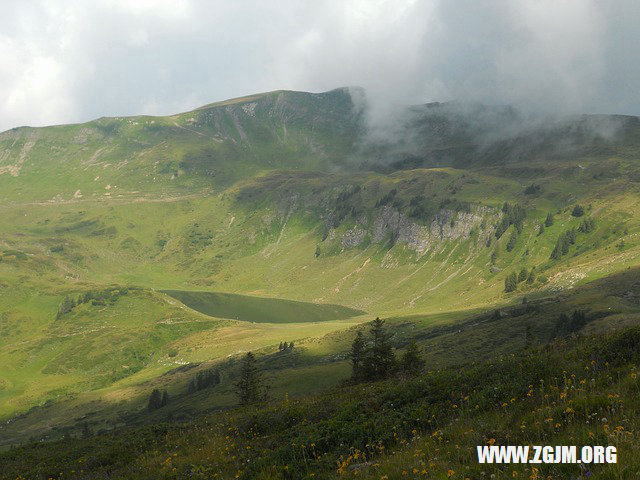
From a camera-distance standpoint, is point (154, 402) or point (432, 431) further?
point (154, 402)

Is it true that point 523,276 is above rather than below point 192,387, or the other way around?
above

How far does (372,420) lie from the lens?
15.3 meters

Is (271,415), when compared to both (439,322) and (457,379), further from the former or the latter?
(439,322)

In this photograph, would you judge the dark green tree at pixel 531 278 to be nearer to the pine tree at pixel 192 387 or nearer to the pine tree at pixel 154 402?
the pine tree at pixel 192 387

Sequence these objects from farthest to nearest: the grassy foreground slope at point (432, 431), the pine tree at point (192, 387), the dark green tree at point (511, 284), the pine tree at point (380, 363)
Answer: the dark green tree at point (511, 284)
the pine tree at point (192, 387)
the pine tree at point (380, 363)
the grassy foreground slope at point (432, 431)

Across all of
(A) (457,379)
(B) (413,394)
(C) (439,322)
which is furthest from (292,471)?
(C) (439,322)

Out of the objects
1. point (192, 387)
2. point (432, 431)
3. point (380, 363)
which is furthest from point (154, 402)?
point (432, 431)

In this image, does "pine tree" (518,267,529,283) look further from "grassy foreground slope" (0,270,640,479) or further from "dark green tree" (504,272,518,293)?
"grassy foreground slope" (0,270,640,479)

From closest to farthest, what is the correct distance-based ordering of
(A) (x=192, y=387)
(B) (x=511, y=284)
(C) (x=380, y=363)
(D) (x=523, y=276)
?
(C) (x=380, y=363)
(A) (x=192, y=387)
(B) (x=511, y=284)
(D) (x=523, y=276)

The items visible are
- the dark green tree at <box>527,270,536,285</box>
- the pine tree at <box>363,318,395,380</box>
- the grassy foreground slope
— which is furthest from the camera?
the dark green tree at <box>527,270,536,285</box>

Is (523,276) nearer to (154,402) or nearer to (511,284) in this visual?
(511,284)

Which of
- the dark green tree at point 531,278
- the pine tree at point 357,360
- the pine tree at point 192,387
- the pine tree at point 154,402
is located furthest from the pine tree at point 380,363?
the dark green tree at point 531,278

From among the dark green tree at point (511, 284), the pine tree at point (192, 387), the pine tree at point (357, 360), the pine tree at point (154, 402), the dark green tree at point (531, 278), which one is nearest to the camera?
the pine tree at point (357, 360)

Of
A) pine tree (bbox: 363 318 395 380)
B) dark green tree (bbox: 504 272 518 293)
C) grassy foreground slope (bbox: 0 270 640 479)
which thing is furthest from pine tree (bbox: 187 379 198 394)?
dark green tree (bbox: 504 272 518 293)
